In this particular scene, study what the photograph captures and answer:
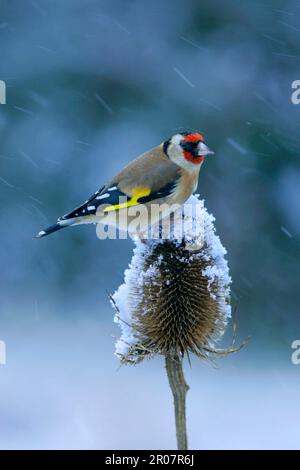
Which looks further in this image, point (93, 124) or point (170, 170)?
point (93, 124)

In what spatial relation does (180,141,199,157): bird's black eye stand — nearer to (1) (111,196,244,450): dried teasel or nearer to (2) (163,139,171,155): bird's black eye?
(2) (163,139,171,155): bird's black eye

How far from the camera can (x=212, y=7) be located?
1118 cm

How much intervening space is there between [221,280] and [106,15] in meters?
8.79

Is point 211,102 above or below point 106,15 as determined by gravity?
below

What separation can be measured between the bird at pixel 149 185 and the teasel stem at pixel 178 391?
0.81m

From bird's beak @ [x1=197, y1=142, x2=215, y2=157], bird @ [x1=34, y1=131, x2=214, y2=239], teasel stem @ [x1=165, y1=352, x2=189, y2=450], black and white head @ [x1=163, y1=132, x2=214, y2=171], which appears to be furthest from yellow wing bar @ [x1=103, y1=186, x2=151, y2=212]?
teasel stem @ [x1=165, y1=352, x2=189, y2=450]

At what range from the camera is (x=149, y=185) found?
4133mm

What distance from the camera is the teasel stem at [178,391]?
307 cm

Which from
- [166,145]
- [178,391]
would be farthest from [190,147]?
[178,391]

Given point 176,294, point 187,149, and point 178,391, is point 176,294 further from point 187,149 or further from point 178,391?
point 187,149

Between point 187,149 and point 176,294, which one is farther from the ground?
point 187,149

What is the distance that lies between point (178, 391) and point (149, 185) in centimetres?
126

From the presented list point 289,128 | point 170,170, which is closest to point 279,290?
point 289,128
